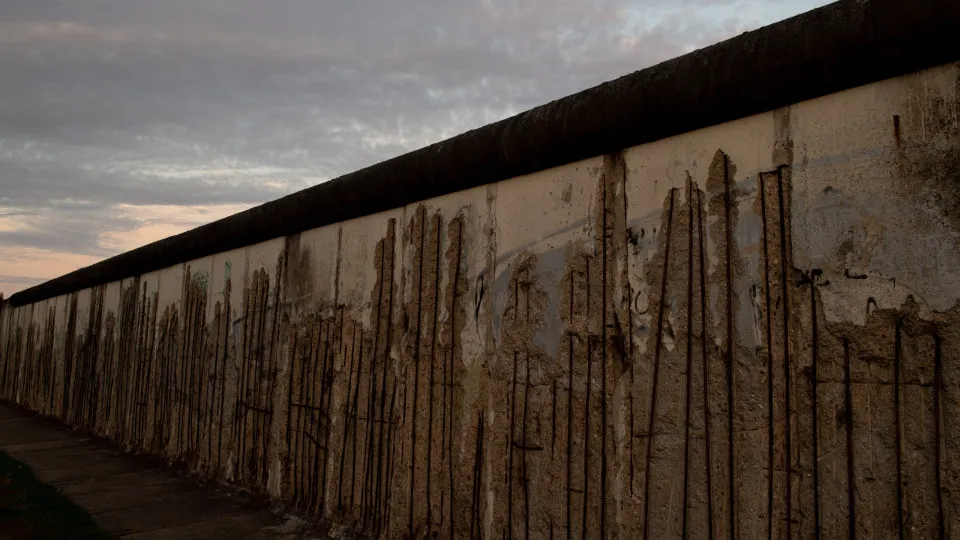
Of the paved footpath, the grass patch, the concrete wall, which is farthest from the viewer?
the paved footpath

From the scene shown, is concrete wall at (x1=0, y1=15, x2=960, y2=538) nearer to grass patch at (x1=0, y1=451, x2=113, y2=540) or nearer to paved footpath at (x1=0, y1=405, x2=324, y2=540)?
paved footpath at (x1=0, y1=405, x2=324, y2=540)

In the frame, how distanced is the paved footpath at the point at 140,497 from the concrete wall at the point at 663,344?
477mm

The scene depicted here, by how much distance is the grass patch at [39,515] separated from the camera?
467cm

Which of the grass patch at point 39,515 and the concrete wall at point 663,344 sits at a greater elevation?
the concrete wall at point 663,344

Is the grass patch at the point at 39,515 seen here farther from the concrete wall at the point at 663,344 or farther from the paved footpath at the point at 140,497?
the concrete wall at the point at 663,344

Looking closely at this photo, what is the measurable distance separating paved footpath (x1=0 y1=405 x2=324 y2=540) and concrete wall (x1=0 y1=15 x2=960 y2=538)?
0.48m

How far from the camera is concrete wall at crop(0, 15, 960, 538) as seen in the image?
2285 millimetres

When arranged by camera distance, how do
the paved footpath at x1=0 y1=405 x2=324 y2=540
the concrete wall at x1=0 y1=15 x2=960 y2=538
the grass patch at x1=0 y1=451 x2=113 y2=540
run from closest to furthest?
the concrete wall at x1=0 y1=15 x2=960 y2=538
the grass patch at x1=0 y1=451 x2=113 y2=540
the paved footpath at x1=0 y1=405 x2=324 y2=540

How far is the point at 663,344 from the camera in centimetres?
291

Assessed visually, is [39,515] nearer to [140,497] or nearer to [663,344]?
[140,497]

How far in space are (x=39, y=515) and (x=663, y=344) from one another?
4531 mm

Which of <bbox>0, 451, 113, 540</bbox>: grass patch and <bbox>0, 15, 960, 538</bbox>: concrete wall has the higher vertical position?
<bbox>0, 15, 960, 538</bbox>: concrete wall

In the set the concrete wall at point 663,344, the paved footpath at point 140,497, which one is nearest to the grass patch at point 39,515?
the paved footpath at point 140,497

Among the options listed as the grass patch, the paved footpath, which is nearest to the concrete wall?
the paved footpath
